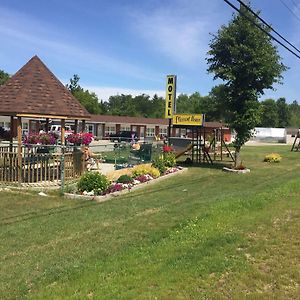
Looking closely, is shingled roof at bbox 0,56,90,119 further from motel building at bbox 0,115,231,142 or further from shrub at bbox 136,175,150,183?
motel building at bbox 0,115,231,142

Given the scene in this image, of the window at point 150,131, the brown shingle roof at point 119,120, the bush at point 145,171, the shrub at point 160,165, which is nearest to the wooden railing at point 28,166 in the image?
the bush at point 145,171

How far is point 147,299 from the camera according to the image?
197 inches

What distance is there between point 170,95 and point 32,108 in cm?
1187

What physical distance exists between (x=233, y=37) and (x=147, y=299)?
19682 mm

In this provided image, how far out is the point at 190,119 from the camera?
991 inches

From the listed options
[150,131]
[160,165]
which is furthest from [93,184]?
[150,131]

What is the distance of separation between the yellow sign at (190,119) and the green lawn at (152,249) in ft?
42.4

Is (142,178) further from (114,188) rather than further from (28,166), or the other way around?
(28,166)

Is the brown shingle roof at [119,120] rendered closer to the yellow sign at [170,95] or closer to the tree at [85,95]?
the tree at [85,95]

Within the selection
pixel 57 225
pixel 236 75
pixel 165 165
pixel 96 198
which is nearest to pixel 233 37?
pixel 236 75

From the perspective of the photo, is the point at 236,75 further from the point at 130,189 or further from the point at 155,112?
the point at 155,112

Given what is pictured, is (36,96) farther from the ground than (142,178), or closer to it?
farther from the ground

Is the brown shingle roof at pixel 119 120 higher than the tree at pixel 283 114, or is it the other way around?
the tree at pixel 283 114

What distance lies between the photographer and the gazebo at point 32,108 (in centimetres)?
1507
